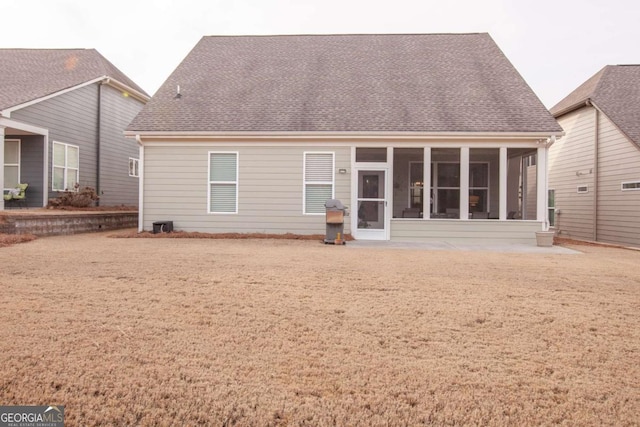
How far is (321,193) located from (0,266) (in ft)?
24.8

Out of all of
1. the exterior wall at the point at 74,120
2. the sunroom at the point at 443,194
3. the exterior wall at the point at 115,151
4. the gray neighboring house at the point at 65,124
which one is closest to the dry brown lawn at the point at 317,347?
the sunroom at the point at 443,194

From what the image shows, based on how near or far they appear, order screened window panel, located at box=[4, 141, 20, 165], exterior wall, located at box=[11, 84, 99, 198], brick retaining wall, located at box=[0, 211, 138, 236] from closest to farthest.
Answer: brick retaining wall, located at box=[0, 211, 138, 236]
exterior wall, located at box=[11, 84, 99, 198]
screened window panel, located at box=[4, 141, 20, 165]

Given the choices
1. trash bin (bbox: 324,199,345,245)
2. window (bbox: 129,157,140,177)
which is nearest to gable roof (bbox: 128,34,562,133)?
trash bin (bbox: 324,199,345,245)

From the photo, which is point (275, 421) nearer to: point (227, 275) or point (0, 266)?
point (227, 275)

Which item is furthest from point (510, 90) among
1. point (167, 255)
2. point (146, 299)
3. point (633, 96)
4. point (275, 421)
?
point (275, 421)

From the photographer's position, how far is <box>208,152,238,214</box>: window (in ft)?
40.1

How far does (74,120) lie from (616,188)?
59.3 ft

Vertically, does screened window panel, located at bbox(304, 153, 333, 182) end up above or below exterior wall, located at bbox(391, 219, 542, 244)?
above

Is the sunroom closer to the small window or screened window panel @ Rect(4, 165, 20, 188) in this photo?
the small window

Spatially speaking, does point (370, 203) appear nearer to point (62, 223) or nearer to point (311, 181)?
point (311, 181)

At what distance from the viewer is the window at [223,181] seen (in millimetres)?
12211

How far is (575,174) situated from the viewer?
1558 centimetres

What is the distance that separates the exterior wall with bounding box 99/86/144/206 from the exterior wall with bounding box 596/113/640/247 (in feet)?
58.4

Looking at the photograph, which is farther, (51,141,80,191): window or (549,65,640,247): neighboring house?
(51,141,80,191): window
